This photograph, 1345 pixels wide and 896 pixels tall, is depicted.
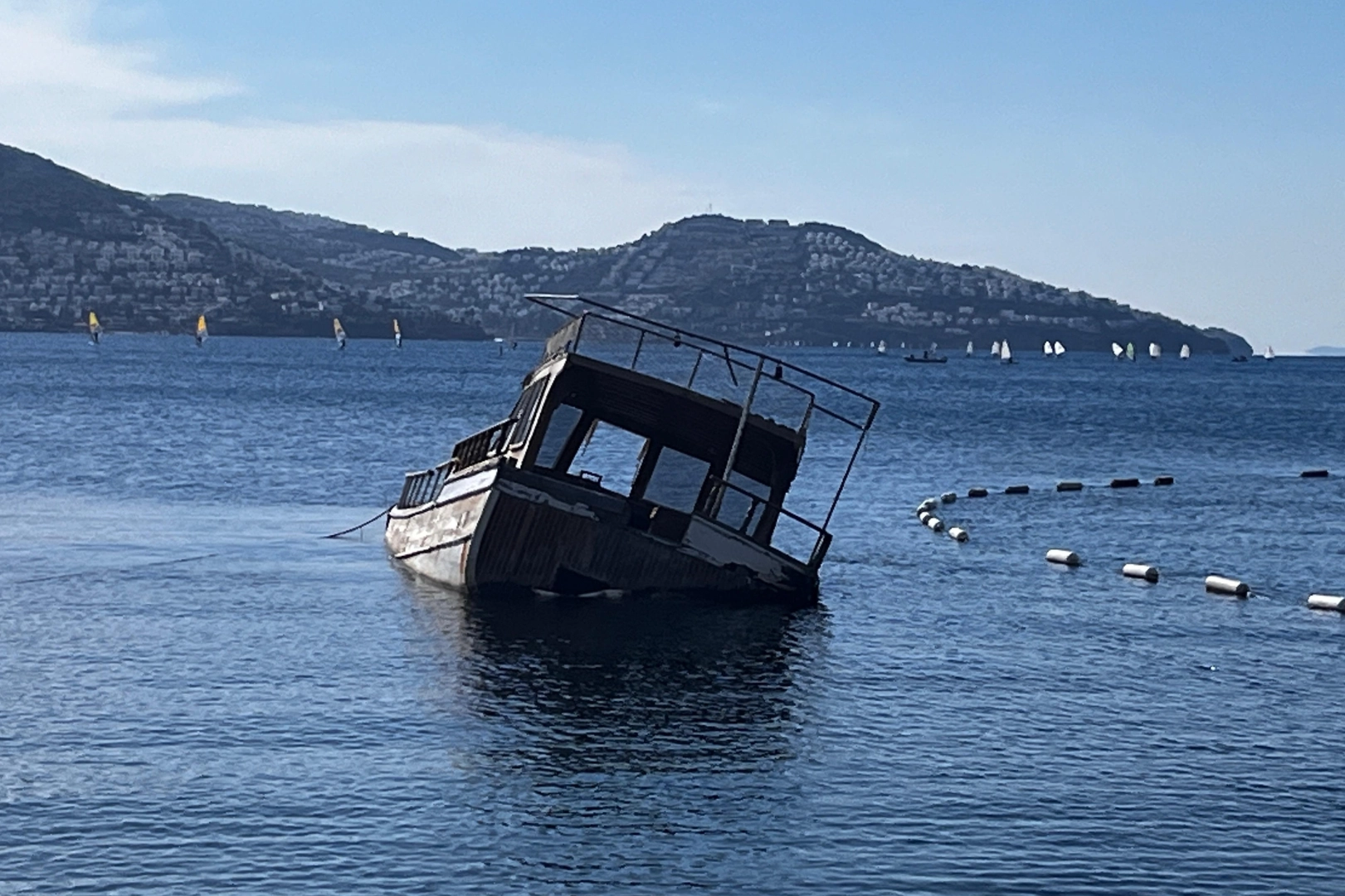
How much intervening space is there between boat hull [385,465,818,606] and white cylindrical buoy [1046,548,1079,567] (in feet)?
46.5

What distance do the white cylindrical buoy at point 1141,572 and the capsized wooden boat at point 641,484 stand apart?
10716 millimetres

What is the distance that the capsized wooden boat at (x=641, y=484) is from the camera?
44.6 m

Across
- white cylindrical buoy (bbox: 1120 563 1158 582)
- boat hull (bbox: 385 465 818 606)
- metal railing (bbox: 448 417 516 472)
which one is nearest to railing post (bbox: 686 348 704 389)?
boat hull (bbox: 385 465 818 606)

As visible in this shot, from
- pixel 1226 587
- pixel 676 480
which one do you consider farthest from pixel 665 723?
pixel 1226 587

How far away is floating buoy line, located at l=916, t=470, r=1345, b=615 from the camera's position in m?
49.2

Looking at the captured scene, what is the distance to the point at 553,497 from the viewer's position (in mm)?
44406

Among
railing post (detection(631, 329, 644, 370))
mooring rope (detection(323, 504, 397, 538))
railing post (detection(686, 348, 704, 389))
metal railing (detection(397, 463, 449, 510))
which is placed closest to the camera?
railing post (detection(631, 329, 644, 370))

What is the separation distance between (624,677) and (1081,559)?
84.0 ft

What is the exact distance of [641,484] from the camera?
152 feet

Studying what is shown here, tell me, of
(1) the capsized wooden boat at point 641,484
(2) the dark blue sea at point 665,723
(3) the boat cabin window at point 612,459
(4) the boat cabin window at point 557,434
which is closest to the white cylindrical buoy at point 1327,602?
(2) the dark blue sea at point 665,723

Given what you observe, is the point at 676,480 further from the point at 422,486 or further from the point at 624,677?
the point at 422,486

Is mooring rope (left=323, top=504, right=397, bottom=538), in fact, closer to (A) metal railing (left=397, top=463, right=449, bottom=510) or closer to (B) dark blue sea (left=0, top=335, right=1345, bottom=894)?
(B) dark blue sea (left=0, top=335, right=1345, bottom=894)

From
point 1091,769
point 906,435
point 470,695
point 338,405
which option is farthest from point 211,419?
point 1091,769

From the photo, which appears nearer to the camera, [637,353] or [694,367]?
[637,353]
